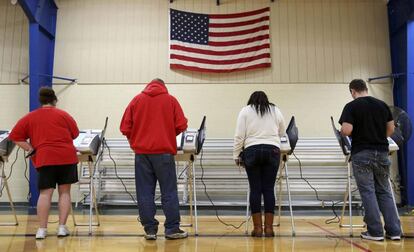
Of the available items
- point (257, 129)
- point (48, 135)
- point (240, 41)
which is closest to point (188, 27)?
point (240, 41)

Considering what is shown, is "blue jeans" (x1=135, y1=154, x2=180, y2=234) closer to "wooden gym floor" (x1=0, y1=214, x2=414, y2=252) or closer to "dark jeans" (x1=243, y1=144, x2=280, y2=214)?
"wooden gym floor" (x1=0, y1=214, x2=414, y2=252)

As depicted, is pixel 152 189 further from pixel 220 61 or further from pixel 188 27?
pixel 188 27

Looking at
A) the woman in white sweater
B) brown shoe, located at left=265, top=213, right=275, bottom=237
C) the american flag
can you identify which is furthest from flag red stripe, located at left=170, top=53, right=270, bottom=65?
brown shoe, located at left=265, top=213, right=275, bottom=237

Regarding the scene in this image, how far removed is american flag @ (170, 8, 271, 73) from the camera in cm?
604

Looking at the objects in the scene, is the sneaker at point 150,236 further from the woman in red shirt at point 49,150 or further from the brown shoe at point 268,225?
the brown shoe at point 268,225

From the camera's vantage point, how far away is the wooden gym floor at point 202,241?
95.6 inches

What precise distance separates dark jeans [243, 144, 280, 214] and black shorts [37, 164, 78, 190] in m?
1.43

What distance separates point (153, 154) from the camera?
2.79m

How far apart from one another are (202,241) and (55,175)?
1.30 m

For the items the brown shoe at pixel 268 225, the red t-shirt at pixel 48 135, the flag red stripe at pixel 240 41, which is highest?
the flag red stripe at pixel 240 41

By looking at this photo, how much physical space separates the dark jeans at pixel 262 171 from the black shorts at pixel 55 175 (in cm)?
143

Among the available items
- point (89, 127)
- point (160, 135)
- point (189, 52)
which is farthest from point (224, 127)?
point (160, 135)

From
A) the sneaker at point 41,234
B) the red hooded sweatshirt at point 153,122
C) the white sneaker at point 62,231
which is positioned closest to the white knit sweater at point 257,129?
the red hooded sweatshirt at point 153,122

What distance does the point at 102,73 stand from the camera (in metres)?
6.11
